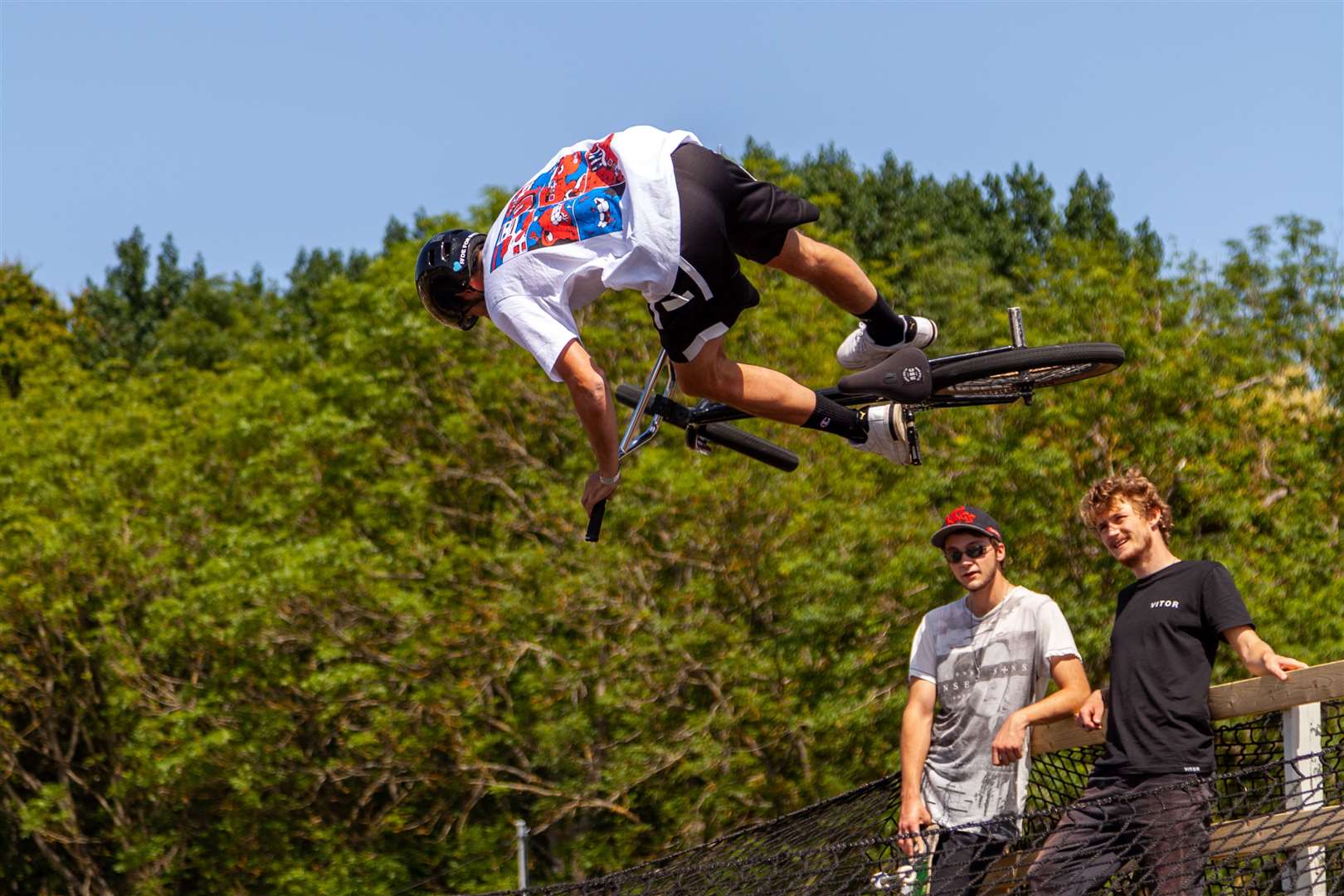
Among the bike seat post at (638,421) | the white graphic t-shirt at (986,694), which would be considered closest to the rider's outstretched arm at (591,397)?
the bike seat post at (638,421)

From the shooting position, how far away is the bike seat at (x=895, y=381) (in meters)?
4.76

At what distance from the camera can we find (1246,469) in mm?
12211

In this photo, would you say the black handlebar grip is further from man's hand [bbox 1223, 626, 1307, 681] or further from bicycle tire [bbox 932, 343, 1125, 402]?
man's hand [bbox 1223, 626, 1307, 681]

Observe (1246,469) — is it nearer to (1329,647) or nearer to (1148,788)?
(1329,647)

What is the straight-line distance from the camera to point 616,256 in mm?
4062

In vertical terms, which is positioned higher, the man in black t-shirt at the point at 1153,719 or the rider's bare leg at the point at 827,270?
the rider's bare leg at the point at 827,270

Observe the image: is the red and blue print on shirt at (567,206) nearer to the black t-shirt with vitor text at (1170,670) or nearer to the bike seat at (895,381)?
the bike seat at (895,381)

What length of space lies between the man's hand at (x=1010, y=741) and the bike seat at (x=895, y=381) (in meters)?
1.01

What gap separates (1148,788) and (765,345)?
41.8ft

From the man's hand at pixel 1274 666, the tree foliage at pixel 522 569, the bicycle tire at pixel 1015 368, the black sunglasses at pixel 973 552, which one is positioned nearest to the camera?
the man's hand at pixel 1274 666

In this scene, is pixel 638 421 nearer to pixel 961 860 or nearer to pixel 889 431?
pixel 889 431

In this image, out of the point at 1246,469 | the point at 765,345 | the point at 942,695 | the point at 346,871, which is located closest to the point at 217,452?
the point at 346,871

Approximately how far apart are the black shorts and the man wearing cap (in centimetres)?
81

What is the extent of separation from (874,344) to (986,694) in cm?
120
